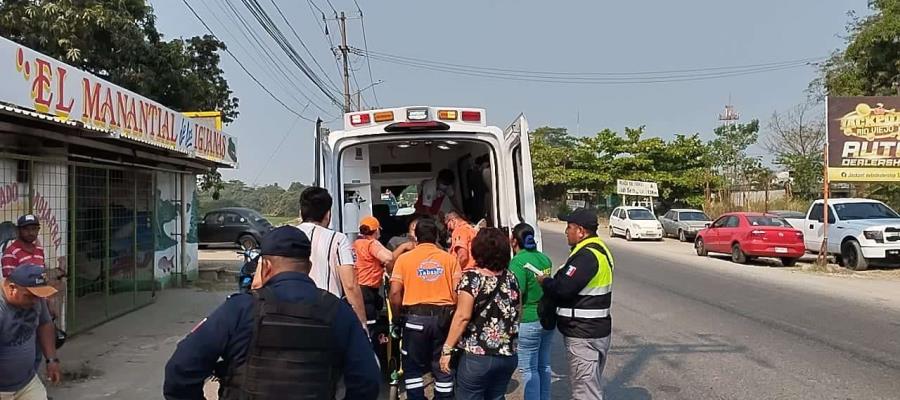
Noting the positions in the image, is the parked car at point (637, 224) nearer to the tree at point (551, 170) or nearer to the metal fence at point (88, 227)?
the tree at point (551, 170)

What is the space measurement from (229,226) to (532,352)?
2135 cm

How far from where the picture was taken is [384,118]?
721cm

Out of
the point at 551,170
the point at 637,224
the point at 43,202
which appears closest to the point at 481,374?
the point at 43,202

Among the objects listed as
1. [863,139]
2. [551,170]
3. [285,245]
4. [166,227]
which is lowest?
[285,245]

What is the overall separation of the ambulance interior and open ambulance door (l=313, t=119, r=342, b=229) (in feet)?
0.46

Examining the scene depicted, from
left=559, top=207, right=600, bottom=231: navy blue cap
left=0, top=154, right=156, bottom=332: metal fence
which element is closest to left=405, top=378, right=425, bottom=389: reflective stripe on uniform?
left=559, top=207, right=600, bottom=231: navy blue cap

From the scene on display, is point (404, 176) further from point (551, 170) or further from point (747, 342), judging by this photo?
point (551, 170)

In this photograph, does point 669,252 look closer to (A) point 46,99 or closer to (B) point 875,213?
(B) point 875,213

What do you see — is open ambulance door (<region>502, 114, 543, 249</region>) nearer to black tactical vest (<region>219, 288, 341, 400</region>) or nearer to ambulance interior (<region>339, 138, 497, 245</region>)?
ambulance interior (<region>339, 138, 497, 245</region>)

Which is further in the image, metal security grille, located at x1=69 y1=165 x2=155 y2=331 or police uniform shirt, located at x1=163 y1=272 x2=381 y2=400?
metal security grille, located at x1=69 y1=165 x2=155 y2=331

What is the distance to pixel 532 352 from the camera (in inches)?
217

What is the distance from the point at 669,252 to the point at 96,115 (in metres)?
19.3

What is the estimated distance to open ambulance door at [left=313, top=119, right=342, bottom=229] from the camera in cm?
695

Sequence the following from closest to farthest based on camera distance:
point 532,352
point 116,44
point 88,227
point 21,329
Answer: point 21,329
point 532,352
point 88,227
point 116,44
